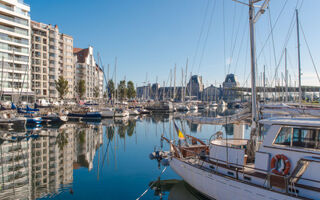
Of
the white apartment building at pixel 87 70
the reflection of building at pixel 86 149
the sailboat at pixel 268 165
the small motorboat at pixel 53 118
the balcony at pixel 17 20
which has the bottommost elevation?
the reflection of building at pixel 86 149

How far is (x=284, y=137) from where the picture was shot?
1125cm

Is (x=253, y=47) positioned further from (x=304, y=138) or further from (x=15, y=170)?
(x=15, y=170)

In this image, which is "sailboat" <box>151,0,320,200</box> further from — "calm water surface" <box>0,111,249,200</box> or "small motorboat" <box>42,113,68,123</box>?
"small motorboat" <box>42,113,68,123</box>

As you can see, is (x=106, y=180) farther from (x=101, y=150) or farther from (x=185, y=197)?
(x=101, y=150)

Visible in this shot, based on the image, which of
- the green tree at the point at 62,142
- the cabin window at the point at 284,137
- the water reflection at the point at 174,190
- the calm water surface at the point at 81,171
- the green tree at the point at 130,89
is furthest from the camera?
the green tree at the point at 130,89

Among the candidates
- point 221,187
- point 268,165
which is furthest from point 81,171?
point 268,165

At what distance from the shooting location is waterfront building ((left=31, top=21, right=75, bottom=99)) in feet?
281

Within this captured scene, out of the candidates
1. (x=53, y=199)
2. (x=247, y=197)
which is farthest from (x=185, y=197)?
(x=53, y=199)

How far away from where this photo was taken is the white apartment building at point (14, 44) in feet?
221

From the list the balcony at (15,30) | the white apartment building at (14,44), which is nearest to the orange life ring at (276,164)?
the white apartment building at (14,44)

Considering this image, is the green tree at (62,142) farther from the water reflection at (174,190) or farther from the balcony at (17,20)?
the balcony at (17,20)

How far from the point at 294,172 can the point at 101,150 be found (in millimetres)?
24098

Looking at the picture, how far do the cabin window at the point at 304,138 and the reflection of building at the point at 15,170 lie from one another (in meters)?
16.1

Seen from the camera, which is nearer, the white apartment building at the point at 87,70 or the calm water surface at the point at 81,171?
Result: the calm water surface at the point at 81,171
